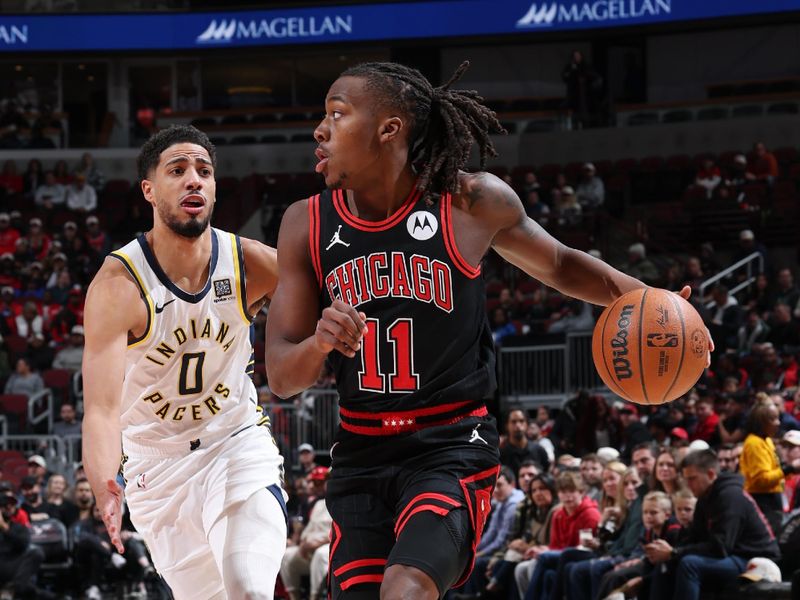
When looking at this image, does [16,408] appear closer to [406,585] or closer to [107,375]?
[107,375]

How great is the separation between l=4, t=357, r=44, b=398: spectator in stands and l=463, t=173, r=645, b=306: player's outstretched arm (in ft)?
47.3

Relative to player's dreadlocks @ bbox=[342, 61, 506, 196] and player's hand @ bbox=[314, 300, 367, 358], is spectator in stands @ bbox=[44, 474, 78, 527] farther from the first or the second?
player's hand @ bbox=[314, 300, 367, 358]

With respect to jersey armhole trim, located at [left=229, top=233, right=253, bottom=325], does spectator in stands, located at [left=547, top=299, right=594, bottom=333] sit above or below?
below

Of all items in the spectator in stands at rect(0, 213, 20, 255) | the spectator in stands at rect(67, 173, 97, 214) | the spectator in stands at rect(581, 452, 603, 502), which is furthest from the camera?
the spectator in stands at rect(67, 173, 97, 214)

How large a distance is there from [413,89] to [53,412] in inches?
564

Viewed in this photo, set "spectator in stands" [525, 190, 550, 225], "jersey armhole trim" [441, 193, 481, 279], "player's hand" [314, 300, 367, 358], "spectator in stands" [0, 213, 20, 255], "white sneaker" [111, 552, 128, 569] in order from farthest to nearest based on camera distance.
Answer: "spectator in stands" [0, 213, 20, 255], "spectator in stands" [525, 190, 550, 225], "white sneaker" [111, 552, 128, 569], "jersey armhole trim" [441, 193, 481, 279], "player's hand" [314, 300, 367, 358]

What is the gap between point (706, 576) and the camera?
342 inches

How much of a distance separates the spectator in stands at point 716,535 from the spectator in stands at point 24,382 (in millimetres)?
11260

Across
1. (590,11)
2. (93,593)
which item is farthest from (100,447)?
(590,11)

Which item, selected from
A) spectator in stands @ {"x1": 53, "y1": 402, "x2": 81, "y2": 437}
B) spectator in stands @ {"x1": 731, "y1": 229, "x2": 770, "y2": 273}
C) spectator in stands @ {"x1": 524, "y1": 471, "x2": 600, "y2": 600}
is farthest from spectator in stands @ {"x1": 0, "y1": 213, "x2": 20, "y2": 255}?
spectator in stands @ {"x1": 524, "y1": 471, "x2": 600, "y2": 600}

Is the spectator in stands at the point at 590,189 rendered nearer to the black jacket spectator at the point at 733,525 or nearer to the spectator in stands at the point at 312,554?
the spectator in stands at the point at 312,554

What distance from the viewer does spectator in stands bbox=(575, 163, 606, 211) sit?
20.9 m

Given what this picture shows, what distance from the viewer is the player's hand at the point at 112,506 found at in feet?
15.4

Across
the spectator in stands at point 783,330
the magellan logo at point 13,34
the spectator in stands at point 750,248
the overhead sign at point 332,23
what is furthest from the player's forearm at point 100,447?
the magellan logo at point 13,34
